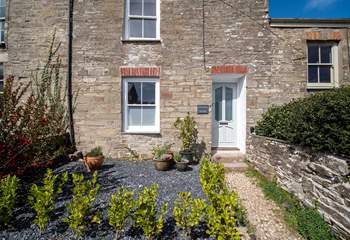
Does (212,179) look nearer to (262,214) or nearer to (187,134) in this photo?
(262,214)

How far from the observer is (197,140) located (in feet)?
20.8

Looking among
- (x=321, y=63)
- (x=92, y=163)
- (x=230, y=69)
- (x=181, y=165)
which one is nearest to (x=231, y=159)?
(x=181, y=165)

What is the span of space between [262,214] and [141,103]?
185 inches

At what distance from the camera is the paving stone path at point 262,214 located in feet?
9.42

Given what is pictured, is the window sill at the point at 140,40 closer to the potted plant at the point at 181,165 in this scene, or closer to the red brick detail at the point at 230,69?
the red brick detail at the point at 230,69

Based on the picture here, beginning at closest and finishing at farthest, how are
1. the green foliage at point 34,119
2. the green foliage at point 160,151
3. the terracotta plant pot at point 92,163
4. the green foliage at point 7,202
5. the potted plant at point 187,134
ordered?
the green foliage at point 7,202 → the green foliage at point 34,119 → the terracotta plant pot at point 92,163 → the green foliage at point 160,151 → the potted plant at point 187,134

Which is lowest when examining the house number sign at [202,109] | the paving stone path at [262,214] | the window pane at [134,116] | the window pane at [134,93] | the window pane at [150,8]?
the paving stone path at [262,214]

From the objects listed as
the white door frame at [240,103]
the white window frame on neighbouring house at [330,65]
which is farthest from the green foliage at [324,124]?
the white window frame on neighbouring house at [330,65]

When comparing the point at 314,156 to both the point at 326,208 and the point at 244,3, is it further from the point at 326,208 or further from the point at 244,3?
the point at 244,3

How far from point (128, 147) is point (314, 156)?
16.8 feet

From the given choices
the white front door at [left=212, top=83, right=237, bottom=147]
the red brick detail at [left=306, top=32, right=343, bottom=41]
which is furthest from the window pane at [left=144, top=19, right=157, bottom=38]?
the red brick detail at [left=306, top=32, right=343, bottom=41]

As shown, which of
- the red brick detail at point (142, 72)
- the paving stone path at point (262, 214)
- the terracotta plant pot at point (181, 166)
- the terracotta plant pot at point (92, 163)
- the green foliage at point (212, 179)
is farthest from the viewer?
the red brick detail at point (142, 72)

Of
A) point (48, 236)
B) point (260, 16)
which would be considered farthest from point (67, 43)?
point (260, 16)

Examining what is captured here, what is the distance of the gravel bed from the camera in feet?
8.75
